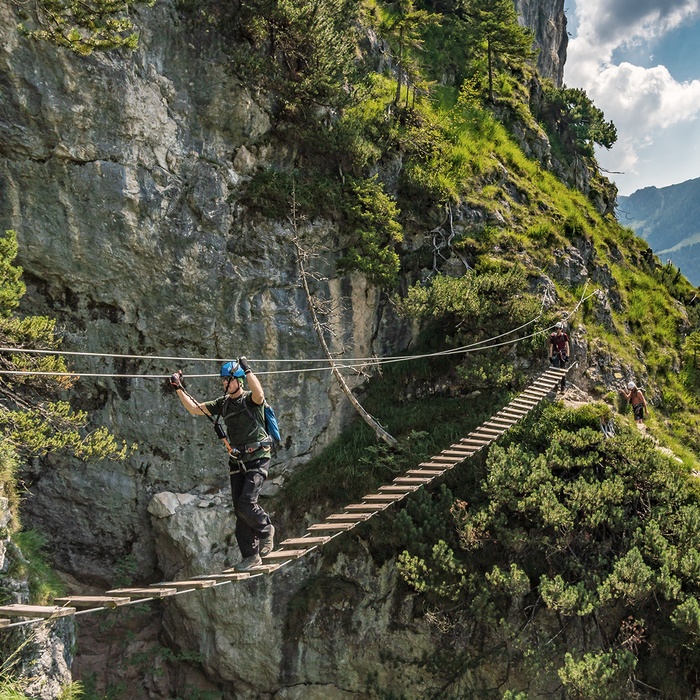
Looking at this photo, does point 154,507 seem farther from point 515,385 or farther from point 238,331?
point 515,385

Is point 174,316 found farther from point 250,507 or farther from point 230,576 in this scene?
point 230,576

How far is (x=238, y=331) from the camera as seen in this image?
1314 cm

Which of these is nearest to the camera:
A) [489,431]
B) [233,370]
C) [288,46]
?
[233,370]

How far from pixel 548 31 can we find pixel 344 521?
36071 millimetres

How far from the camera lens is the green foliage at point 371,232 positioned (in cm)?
1382

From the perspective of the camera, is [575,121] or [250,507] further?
A: [575,121]

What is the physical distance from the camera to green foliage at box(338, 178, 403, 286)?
1382cm

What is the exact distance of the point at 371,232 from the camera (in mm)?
13906

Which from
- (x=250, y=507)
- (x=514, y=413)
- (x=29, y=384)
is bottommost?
(x=250, y=507)

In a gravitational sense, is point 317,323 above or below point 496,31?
below

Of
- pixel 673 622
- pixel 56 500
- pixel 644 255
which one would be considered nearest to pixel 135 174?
pixel 56 500

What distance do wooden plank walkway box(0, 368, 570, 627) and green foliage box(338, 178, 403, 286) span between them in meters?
4.43

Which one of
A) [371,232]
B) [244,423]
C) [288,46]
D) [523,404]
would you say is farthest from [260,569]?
[288,46]

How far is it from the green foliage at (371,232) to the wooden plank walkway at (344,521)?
443 cm
